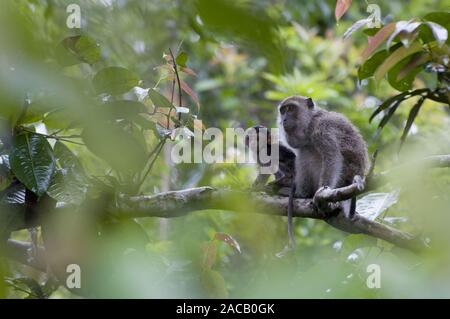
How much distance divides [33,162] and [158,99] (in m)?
0.83

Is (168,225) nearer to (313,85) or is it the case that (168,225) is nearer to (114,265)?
(313,85)

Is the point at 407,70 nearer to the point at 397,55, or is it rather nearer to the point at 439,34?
the point at 397,55

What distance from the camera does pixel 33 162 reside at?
8.50 ft

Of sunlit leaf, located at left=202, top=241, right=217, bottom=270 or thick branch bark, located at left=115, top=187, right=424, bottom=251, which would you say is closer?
sunlit leaf, located at left=202, top=241, right=217, bottom=270

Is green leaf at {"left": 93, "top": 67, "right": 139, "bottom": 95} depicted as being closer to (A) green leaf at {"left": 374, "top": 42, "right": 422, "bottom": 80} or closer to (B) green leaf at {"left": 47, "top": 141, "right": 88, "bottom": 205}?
(B) green leaf at {"left": 47, "top": 141, "right": 88, "bottom": 205}

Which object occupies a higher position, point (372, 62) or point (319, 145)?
point (319, 145)

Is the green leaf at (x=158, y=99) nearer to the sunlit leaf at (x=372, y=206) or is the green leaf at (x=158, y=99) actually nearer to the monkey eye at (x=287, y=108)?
the sunlit leaf at (x=372, y=206)

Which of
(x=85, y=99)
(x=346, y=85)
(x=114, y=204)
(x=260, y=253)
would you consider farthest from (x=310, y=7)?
(x=85, y=99)

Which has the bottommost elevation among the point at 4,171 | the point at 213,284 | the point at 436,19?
the point at 213,284

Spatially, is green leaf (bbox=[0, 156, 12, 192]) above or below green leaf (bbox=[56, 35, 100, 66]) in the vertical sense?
below

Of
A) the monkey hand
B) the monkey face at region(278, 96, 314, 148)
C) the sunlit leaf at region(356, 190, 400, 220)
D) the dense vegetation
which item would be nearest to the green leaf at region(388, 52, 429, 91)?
the dense vegetation

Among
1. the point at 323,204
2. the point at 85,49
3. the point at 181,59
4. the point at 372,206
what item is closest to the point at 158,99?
the point at 181,59

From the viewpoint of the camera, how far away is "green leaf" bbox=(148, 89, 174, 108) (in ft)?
10.2
